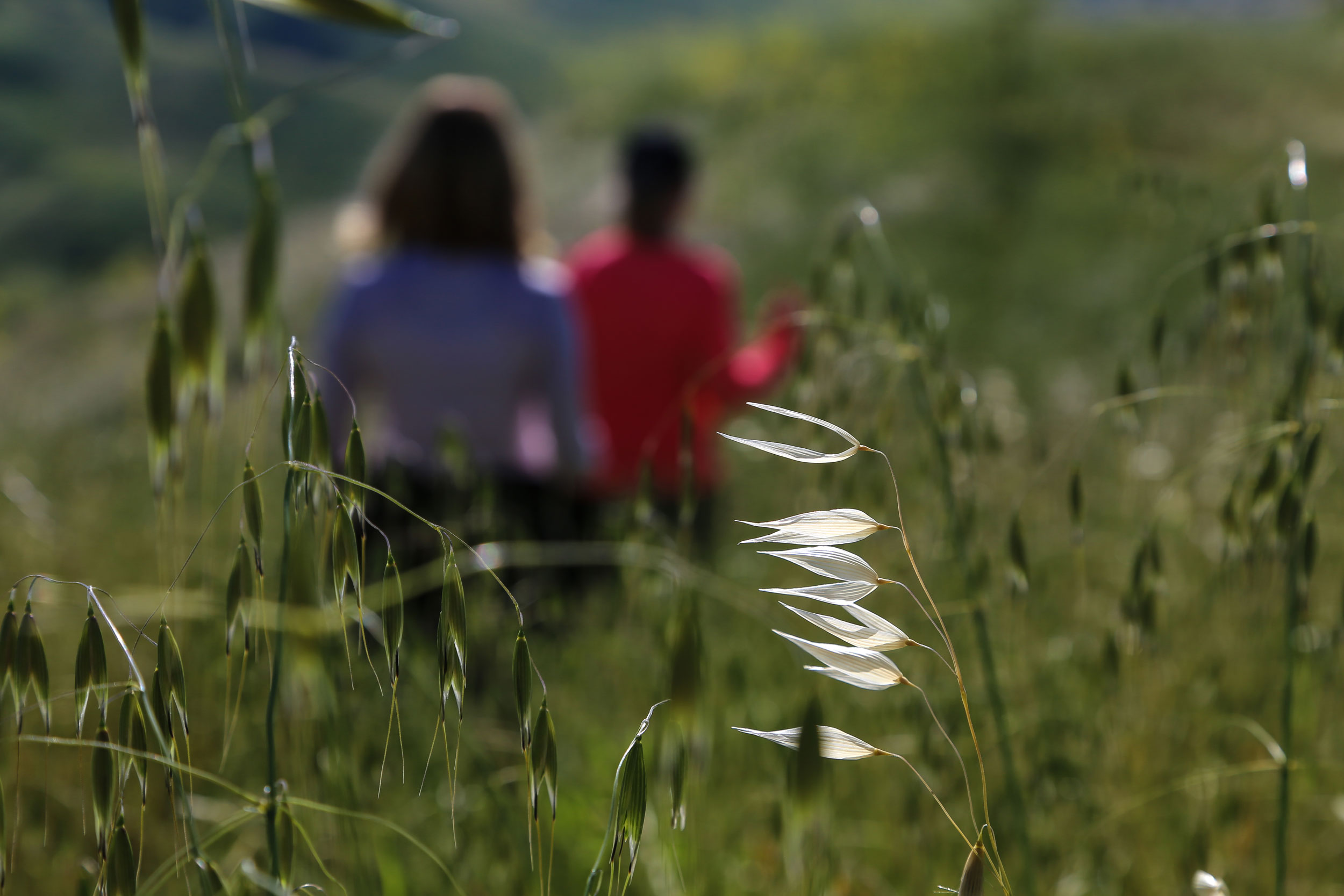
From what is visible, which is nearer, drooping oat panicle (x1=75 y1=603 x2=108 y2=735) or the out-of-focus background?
drooping oat panicle (x1=75 y1=603 x2=108 y2=735)

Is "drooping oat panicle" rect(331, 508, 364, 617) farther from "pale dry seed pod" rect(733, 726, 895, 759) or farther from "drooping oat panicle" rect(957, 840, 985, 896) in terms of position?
"drooping oat panicle" rect(957, 840, 985, 896)

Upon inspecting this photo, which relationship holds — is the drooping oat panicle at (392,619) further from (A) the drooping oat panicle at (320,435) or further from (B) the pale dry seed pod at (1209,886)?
(B) the pale dry seed pod at (1209,886)

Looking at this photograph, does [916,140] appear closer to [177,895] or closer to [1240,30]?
[1240,30]

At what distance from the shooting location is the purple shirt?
7.67ft

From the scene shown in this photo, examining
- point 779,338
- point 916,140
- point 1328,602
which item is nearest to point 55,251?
point 916,140

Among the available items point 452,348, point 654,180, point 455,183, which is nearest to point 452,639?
point 452,348

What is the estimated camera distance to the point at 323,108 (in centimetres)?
1283

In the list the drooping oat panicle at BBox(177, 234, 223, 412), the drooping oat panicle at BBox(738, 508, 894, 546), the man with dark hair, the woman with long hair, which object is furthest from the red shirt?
the drooping oat panicle at BBox(738, 508, 894, 546)

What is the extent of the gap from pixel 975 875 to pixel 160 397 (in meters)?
0.52

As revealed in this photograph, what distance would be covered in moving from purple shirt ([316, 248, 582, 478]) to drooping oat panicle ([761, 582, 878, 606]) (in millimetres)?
1884

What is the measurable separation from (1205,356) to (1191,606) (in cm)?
83

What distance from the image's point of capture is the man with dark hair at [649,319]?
2885 mm

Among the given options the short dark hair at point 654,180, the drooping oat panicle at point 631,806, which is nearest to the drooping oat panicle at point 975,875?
the drooping oat panicle at point 631,806

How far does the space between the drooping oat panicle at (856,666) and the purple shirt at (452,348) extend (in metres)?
1.90
